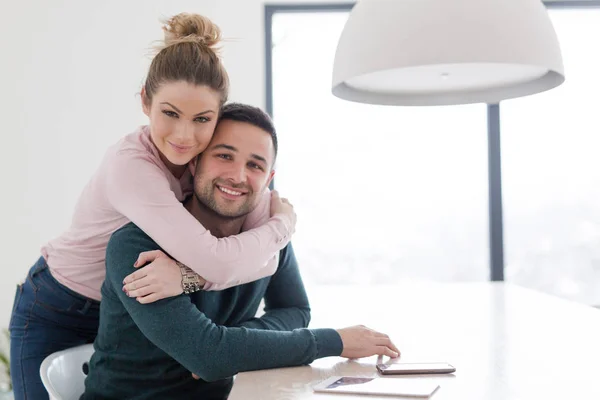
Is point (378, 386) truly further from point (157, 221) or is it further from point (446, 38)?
point (446, 38)

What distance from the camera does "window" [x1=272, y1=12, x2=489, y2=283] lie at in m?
5.02

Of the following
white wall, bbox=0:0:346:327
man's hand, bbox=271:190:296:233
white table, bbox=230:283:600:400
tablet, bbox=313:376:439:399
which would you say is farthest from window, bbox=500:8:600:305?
tablet, bbox=313:376:439:399

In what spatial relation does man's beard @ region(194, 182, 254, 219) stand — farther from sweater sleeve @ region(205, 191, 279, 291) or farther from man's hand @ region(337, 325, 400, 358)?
man's hand @ region(337, 325, 400, 358)

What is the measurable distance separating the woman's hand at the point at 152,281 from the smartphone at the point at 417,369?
47 centimetres

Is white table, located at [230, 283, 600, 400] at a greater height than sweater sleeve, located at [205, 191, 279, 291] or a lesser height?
lesser

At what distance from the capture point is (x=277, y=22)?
5.07 m

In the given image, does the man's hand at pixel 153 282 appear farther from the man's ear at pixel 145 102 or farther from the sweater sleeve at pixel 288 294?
the man's ear at pixel 145 102

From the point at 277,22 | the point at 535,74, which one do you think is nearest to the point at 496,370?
the point at 535,74

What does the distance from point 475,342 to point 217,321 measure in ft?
2.12

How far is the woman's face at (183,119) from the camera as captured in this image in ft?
5.90

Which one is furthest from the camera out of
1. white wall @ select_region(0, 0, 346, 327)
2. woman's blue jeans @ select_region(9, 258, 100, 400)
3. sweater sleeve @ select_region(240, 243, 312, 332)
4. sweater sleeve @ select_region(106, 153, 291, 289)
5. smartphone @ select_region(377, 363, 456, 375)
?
white wall @ select_region(0, 0, 346, 327)

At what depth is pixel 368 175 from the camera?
504cm

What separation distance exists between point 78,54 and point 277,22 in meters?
1.38

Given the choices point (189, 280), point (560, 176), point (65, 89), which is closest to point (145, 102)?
point (189, 280)
